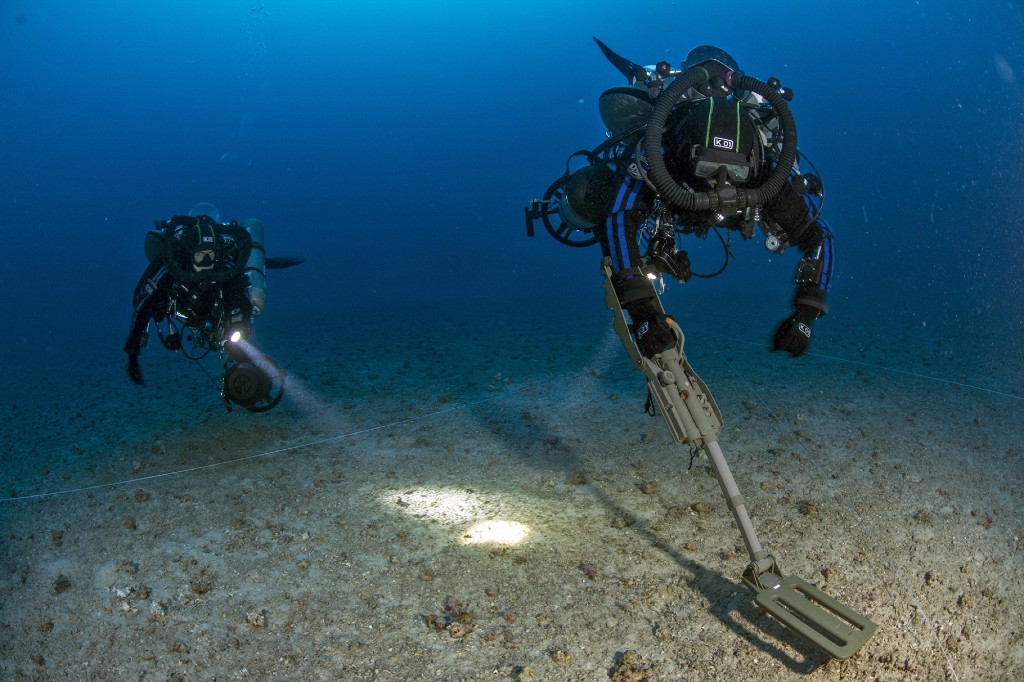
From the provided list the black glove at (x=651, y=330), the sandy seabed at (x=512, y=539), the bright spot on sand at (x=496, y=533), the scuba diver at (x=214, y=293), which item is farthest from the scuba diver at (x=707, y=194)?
the scuba diver at (x=214, y=293)

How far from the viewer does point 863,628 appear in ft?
9.00

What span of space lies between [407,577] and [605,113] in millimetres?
3884

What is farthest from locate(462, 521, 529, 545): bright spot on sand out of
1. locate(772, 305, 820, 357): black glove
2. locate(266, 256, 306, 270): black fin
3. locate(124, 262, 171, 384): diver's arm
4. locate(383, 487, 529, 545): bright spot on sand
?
locate(266, 256, 306, 270): black fin

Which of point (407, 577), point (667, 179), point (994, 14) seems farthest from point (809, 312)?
point (994, 14)

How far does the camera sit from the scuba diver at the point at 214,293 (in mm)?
6113

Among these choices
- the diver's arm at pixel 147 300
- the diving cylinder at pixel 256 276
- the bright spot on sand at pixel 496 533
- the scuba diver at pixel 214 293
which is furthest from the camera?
the diver's arm at pixel 147 300

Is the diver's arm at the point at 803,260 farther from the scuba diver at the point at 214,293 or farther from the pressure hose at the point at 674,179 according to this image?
the scuba diver at the point at 214,293

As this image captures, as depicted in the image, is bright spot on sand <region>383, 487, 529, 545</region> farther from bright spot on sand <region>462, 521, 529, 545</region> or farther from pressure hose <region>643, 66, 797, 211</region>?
pressure hose <region>643, 66, 797, 211</region>

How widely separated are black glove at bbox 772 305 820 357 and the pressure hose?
0.86m

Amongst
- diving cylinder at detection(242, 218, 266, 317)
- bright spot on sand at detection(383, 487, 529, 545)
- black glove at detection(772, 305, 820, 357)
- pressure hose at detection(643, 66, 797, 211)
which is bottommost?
bright spot on sand at detection(383, 487, 529, 545)

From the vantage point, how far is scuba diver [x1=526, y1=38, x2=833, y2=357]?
3.60 metres

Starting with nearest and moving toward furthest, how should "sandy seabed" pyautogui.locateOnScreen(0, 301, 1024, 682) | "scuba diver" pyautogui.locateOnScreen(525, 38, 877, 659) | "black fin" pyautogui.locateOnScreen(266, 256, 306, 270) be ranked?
"sandy seabed" pyautogui.locateOnScreen(0, 301, 1024, 682) < "scuba diver" pyautogui.locateOnScreen(525, 38, 877, 659) < "black fin" pyautogui.locateOnScreen(266, 256, 306, 270)

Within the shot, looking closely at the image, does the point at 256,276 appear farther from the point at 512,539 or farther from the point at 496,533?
the point at 512,539

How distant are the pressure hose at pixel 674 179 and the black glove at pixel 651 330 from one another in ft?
2.24
